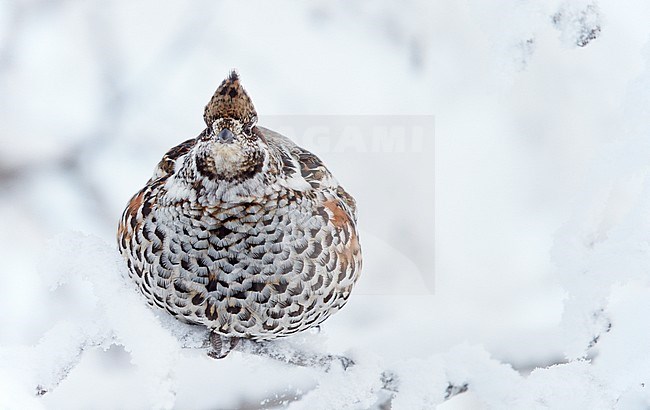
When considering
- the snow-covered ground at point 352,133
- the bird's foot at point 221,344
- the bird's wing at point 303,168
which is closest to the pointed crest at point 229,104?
the bird's wing at point 303,168

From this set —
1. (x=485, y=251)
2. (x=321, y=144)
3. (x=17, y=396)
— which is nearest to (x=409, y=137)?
(x=321, y=144)

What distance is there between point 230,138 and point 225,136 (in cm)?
1

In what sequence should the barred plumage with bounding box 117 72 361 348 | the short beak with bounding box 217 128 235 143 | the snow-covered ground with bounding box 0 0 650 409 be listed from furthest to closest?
the snow-covered ground with bounding box 0 0 650 409, the barred plumage with bounding box 117 72 361 348, the short beak with bounding box 217 128 235 143

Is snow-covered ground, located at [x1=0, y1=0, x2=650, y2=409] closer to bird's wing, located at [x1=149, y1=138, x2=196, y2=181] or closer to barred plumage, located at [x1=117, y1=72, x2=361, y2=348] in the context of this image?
barred plumage, located at [x1=117, y1=72, x2=361, y2=348]

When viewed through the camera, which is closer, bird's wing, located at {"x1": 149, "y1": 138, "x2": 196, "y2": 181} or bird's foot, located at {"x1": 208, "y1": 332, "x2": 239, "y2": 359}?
bird's wing, located at {"x1": 149, "y1": 138, "x2": 196, "y2": 181}

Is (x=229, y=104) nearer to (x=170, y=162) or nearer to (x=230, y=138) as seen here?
(x=230, y=138)

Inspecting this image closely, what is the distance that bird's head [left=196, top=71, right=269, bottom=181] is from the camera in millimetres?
1555

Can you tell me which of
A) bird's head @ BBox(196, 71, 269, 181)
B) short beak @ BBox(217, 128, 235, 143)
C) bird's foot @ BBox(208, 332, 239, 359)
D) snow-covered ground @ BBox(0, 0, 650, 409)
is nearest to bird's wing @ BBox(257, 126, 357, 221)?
bird's head @ BBox(196, 71, 269, 181)

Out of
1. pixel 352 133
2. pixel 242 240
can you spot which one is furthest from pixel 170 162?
pixel 352 133

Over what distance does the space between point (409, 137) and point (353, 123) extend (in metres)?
0.27

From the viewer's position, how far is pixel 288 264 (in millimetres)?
1841

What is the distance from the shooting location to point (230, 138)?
1555mm

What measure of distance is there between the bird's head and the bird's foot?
1.78 feet

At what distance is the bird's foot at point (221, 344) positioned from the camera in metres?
2.03
